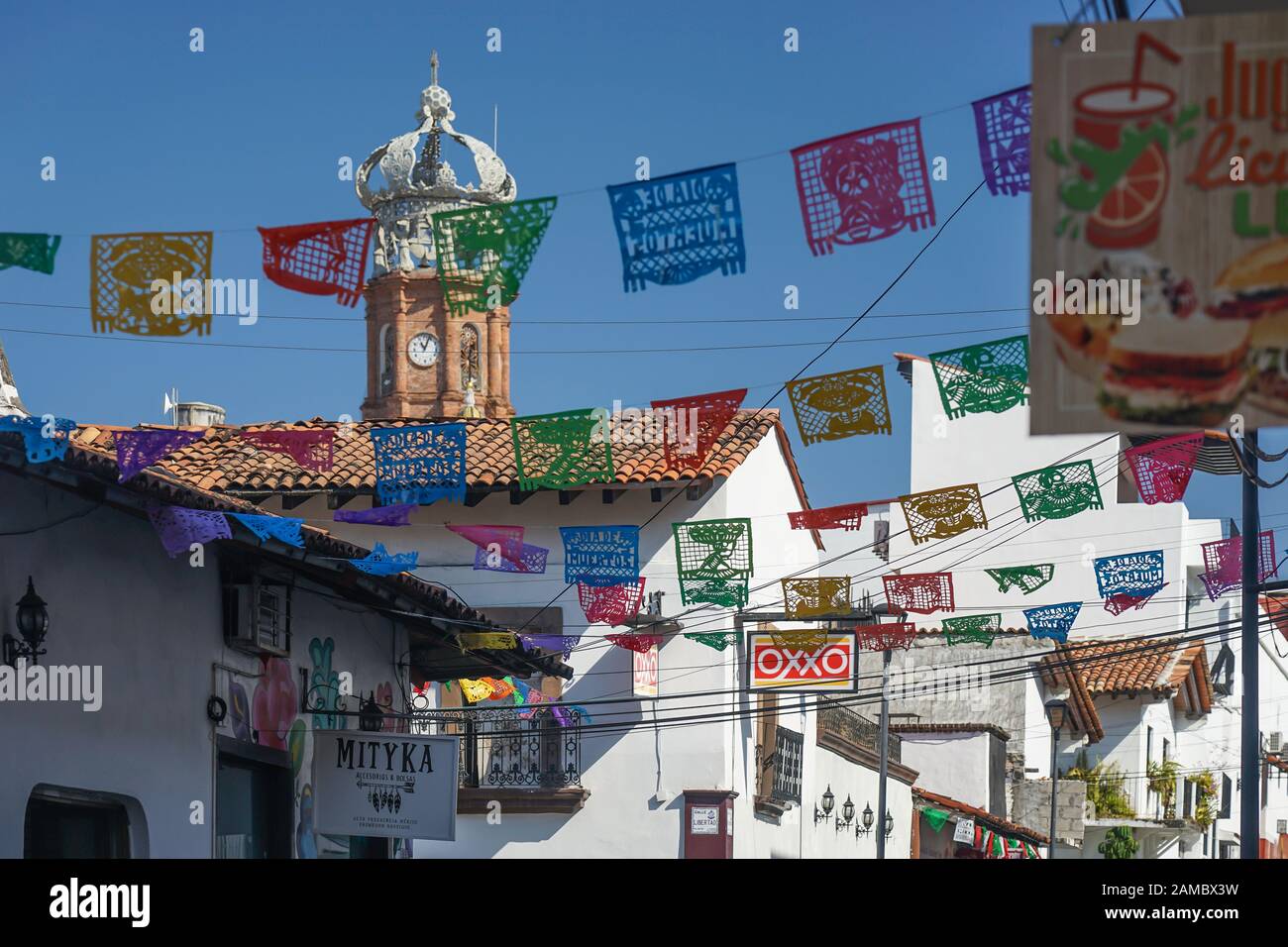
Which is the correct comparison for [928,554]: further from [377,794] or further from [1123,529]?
[377,794]

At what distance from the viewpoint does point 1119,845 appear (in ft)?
112

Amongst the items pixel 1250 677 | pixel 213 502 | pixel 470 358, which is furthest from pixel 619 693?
pixel 470 358

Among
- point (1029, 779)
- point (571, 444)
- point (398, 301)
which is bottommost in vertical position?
point (1029, 779)

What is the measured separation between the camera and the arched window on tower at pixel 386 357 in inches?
2028

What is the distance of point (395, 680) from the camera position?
1800 centimetres

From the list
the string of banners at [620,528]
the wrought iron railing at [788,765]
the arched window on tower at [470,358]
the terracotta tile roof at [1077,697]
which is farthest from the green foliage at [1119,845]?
the arched window on tower at [470,358]

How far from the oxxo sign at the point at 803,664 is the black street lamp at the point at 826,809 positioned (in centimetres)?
516

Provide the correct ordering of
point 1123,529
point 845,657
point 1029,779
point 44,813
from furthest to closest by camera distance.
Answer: point 1123,529, point 1029,779, point 845,657, point 44,813

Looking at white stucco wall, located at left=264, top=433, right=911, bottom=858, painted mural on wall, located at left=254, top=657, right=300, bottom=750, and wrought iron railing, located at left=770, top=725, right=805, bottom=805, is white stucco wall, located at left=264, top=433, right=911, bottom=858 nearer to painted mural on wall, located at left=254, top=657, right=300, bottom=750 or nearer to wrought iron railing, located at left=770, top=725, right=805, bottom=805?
wrought iron railing, located at left=770, top=725, right=805, bottom=805

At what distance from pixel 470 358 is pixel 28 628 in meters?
41.6

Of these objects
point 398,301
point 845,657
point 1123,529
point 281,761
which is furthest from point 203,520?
point 398,301

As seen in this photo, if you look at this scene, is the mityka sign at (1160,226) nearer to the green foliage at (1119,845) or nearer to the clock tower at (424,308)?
the green foliage at (1119,845)

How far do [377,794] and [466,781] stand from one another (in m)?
11.2

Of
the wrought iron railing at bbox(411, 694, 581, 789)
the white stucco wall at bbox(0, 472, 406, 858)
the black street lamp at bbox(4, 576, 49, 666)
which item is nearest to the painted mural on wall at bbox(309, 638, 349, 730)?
the white stucco wall at bbox(0, 472, 406, 858)
